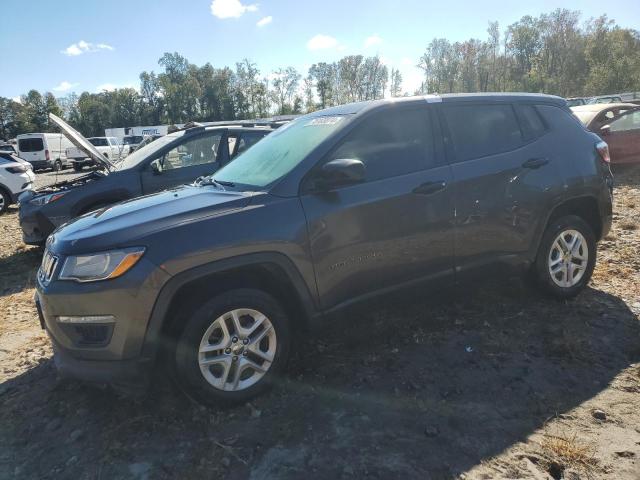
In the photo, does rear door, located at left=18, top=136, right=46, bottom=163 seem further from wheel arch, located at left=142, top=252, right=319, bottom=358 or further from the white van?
wheel arch, located at left=142, top=252, right=319, bottom=358

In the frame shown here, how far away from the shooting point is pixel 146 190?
255 inches

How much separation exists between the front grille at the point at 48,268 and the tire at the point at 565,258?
3611 millimetres

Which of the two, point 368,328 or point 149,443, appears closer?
point 149,443

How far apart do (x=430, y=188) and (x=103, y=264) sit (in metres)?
2.18

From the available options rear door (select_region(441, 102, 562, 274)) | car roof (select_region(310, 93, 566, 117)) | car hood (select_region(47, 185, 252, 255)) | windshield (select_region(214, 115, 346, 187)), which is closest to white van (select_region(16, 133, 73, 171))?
windshield (select_region(214, 115, 346, 187))

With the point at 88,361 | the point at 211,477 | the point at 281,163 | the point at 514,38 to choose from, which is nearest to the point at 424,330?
the point at 281,163

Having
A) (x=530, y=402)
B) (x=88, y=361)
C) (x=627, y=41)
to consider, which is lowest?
(x=530, y=402)

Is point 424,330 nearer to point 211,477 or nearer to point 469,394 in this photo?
point 469,394

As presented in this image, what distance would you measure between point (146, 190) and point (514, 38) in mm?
84423

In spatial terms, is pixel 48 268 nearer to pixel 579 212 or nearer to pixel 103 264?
pixel 103 264

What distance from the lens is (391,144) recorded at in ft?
11.2

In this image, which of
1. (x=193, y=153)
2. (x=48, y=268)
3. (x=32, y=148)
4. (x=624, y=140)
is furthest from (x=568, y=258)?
(x=32, y=148)

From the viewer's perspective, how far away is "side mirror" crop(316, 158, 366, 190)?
2.92 m

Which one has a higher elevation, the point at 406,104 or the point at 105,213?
the point at 406,104
